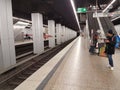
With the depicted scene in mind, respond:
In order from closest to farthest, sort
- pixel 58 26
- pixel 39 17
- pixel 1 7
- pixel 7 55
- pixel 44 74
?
1. pixel 44 74
2. pixel 1 7
3. pixel 7 55
4. pixel 39 17
5. pixel 58 26

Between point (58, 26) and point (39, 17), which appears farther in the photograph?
point (58, 26)

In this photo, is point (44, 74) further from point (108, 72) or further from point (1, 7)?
point (1, 7)

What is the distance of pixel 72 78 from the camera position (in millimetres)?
4191

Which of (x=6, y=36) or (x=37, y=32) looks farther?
(x=37, y=32)

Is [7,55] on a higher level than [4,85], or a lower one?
higher

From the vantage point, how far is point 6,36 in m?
6.23

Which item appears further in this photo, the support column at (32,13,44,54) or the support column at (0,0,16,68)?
the support column at (32,13,44,54)

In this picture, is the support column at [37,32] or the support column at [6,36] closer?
the support column at [6,36]

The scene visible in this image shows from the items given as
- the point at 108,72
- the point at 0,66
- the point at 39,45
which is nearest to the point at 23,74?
the point at 0,66

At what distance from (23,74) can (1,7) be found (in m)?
3.18

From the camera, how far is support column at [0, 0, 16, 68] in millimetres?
5952

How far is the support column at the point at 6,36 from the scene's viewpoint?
5.95m

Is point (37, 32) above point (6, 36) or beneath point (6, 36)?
above

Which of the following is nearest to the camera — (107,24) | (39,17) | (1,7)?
(1,7)
